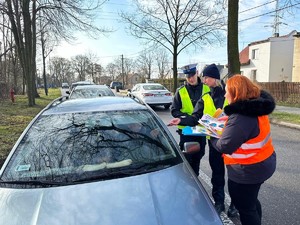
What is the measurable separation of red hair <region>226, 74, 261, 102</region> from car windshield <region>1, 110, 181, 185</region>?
0.75 metres

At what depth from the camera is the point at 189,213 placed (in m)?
1.78

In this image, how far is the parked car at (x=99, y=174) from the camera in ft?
5.85

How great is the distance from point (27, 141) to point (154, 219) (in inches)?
64.2

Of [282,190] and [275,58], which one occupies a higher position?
[275,58]

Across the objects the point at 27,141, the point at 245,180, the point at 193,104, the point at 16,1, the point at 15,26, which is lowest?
the point at 245,180

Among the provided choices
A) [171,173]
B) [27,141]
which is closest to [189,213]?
[171,173]

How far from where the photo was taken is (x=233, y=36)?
35.7 ft

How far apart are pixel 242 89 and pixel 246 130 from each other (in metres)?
0.35

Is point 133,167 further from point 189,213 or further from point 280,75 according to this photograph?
point 280,75

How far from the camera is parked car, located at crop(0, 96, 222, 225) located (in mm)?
1782

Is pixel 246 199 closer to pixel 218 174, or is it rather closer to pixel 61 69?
pixel 218 174

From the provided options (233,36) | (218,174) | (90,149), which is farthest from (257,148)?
(233,36)

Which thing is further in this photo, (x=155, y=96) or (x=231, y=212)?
(x=155, y=96)

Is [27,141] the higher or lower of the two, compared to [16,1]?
lower
